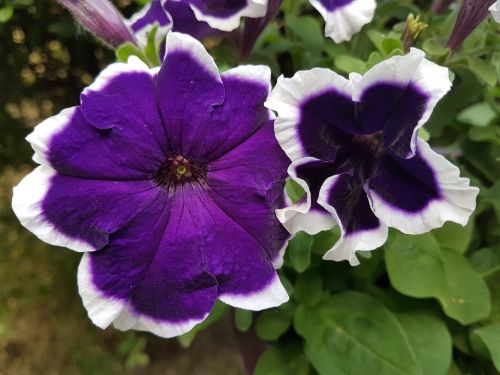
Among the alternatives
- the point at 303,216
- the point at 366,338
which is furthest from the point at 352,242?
the point at 366,338

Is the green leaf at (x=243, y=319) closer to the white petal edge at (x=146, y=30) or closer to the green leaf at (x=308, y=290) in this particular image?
the green leaf at (x=308, y=290)

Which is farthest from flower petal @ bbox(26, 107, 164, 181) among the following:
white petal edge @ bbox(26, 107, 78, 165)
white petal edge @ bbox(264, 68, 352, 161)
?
white petal edge @ bbox(264, 68, 352, 161)

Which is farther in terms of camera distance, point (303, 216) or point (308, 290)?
point (308, 290)

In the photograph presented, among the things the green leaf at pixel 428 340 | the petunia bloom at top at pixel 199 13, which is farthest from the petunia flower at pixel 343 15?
the green leaf at pixel 428 340

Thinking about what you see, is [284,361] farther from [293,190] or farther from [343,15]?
[343,15]

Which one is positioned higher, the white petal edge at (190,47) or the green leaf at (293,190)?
the white petal edge at (190,47)
